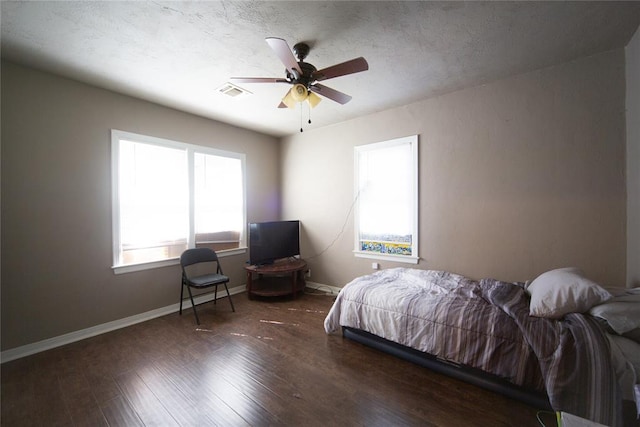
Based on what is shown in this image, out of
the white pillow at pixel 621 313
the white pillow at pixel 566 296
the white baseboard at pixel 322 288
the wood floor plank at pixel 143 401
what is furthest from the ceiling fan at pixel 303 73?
the white baseboard at pixel 322 288

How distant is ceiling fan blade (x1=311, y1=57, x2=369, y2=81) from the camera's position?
71.5 inches

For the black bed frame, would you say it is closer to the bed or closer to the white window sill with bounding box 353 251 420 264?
the bed

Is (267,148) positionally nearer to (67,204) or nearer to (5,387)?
(67,204)

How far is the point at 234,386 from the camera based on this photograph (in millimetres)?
1931

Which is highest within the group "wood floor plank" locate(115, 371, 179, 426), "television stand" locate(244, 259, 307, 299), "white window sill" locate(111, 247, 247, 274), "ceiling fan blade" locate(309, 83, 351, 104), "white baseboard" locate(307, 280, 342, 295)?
"ceiling fan blade" locate(309, 83, 351, 104)

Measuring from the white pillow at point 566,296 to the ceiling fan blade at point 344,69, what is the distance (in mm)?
2111

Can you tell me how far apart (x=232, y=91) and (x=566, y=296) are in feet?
11.7

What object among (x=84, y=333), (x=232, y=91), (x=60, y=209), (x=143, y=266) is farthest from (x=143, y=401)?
(x=232, y=91)

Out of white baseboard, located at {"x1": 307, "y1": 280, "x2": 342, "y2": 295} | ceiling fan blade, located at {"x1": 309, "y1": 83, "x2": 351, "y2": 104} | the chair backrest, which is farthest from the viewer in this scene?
white baseboard, located at {"x1": 307, "y1": 280, "x2": 342, "y2": 295}

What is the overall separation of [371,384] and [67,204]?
3401 mm

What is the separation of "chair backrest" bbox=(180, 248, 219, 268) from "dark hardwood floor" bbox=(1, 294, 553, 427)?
0.87 metres

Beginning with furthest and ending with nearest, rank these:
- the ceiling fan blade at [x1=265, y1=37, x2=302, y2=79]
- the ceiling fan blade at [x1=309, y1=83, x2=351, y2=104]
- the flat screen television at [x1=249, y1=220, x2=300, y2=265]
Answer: the flat screen television at [x1=249, y1=220, x2=300, y2=265] → the ceiling fan blade at [x1=309, y1=83, x2=351, y2=104] → the ceiling fan blade at [x1=265, y1=37, x2=302, y2=79]

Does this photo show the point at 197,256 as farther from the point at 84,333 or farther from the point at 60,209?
the point at 60,209

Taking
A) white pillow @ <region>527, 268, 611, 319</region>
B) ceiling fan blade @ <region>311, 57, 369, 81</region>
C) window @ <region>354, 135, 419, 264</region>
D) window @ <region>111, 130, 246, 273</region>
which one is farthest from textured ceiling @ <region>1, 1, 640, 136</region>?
white pillow @ <region>527, 268, 611, 319</region>
